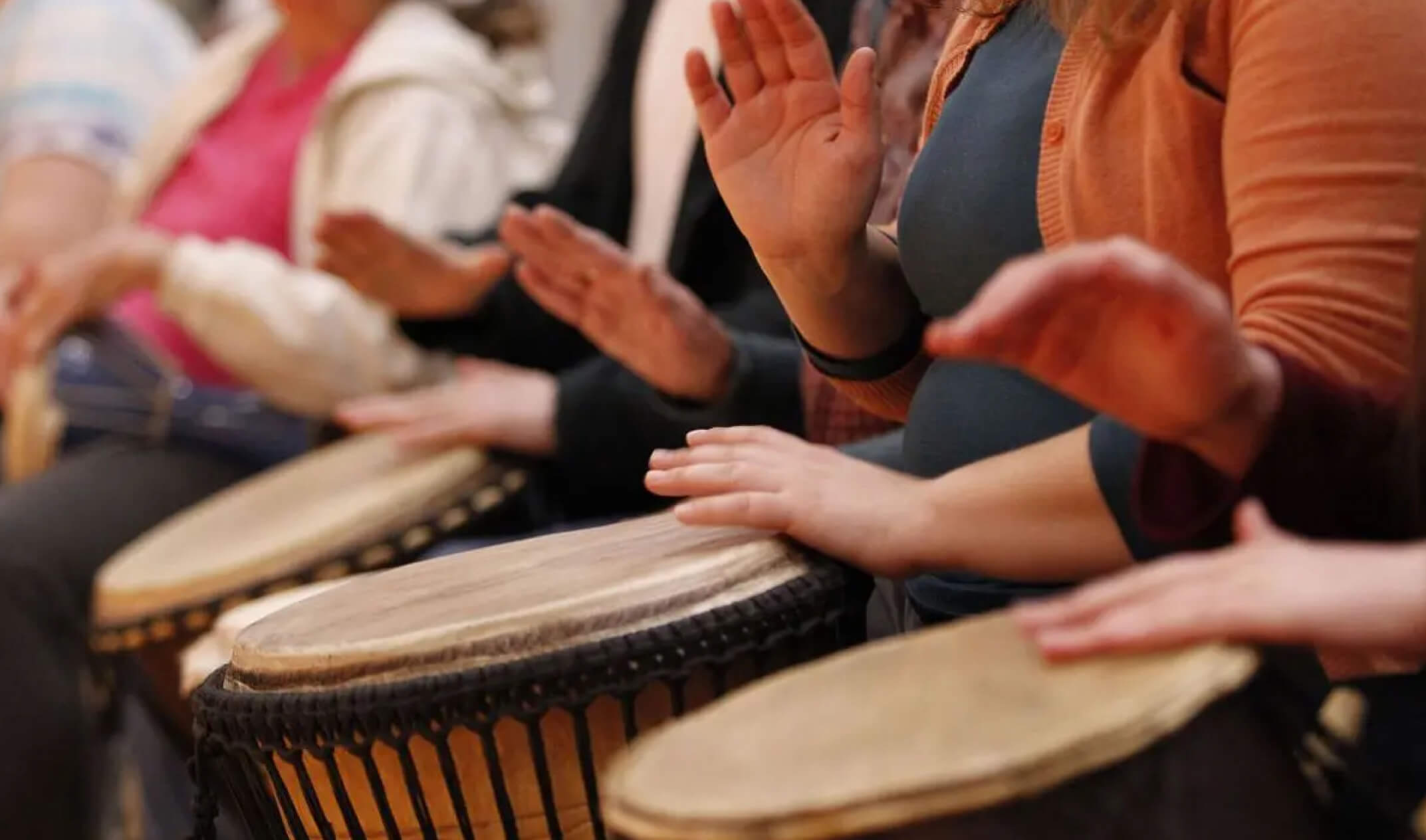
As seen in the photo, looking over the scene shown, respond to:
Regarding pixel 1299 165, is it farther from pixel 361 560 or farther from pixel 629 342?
pixel 361 560

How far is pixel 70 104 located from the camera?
227 centimetres

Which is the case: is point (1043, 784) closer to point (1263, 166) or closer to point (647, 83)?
point (1263, 166)

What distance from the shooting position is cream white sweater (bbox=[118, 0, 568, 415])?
1.67 m

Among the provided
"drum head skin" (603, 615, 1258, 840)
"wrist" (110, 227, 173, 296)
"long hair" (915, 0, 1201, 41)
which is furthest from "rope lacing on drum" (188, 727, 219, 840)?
"wrist" (110, 227, 173, 296)

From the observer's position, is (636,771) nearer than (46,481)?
Yes

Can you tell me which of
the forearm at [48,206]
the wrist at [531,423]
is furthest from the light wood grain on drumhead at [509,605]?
the forearm at [48,206]

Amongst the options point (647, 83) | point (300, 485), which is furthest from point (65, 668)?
point (647, 83)

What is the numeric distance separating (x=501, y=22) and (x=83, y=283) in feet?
2.09

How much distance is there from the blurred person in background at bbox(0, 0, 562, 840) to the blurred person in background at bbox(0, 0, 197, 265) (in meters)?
0.19

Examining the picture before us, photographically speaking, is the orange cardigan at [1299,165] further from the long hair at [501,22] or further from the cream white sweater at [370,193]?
the long hair at [501,22]

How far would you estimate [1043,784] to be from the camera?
1.67ft

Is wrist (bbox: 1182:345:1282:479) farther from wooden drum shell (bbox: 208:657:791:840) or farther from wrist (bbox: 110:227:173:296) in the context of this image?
wrist (bbox: 110:227:173:296)

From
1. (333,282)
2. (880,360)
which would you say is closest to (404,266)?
(333,282)

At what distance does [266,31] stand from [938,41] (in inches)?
49.9
